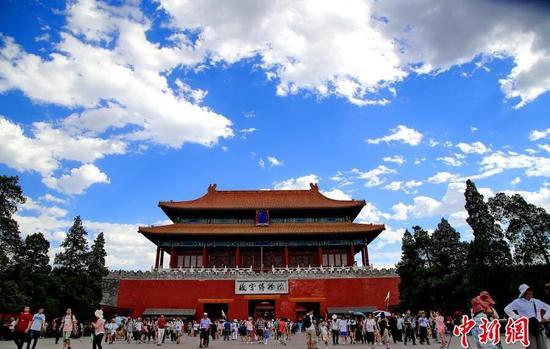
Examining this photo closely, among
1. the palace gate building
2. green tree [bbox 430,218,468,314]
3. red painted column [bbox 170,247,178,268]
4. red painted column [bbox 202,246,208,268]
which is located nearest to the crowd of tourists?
green tree [bbox 430,218,468,314]

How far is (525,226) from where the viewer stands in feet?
69.0

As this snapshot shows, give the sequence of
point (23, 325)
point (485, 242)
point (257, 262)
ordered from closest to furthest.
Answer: point (23, 325) → point (485, 242) → point (257, 262)

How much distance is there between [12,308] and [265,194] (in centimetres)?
2471

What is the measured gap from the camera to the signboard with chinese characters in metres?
32.9

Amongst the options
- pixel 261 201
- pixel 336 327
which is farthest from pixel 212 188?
pixel 336 327

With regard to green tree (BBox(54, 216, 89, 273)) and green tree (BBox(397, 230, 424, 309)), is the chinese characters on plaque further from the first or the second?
green tree (BBox(54, 216, 89, 273))

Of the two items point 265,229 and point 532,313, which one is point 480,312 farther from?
point 265,229

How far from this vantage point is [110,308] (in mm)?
29516

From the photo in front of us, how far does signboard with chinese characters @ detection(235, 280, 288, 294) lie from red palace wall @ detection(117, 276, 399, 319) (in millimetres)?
326

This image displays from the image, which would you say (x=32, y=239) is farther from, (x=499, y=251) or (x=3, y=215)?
(x=499, y=251)

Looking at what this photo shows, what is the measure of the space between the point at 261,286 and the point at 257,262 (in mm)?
5178

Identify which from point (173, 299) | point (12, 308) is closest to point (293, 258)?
point (173, 299)

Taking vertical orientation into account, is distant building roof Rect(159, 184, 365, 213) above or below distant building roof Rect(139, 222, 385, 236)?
above

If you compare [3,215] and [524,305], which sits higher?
[3,215]
